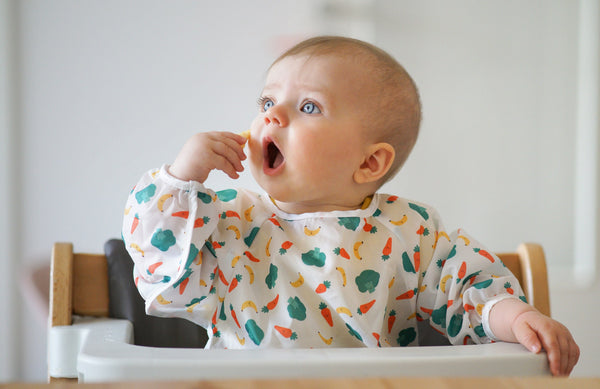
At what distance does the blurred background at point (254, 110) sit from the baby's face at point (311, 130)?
118 cm

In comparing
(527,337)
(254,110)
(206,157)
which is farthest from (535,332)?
(254,110)

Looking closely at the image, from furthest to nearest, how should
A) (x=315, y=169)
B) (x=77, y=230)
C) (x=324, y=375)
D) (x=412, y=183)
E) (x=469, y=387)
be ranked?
(x=412, y=183) < (x=77, y=230) < (x=315, y=169) < (x=324, y=375) < (x=469, y=387)

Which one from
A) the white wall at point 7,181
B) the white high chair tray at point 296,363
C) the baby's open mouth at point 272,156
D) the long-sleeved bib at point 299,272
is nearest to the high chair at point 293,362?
the white high chair tray at point 296,363

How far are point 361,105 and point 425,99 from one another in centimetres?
140

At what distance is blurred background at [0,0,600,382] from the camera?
1979 millimetres

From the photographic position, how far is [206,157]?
→ 0.76 m

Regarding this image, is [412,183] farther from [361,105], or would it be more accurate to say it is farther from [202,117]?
[361,105]

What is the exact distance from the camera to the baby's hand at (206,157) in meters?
0.76

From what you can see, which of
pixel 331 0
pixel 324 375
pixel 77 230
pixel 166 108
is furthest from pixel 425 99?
pixel 324 375

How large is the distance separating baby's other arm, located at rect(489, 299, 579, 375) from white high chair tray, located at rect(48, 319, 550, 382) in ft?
0.07

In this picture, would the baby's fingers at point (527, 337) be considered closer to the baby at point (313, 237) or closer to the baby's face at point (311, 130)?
the baby at point (313, 237)

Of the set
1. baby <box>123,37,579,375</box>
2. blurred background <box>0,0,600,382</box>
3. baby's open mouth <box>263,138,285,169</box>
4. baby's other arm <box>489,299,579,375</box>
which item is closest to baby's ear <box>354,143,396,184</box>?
baby <box>123,37,579,375</box>

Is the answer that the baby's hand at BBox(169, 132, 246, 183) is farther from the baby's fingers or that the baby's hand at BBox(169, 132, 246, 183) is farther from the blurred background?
the blurred background

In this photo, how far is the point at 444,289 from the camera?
2.79 feet
